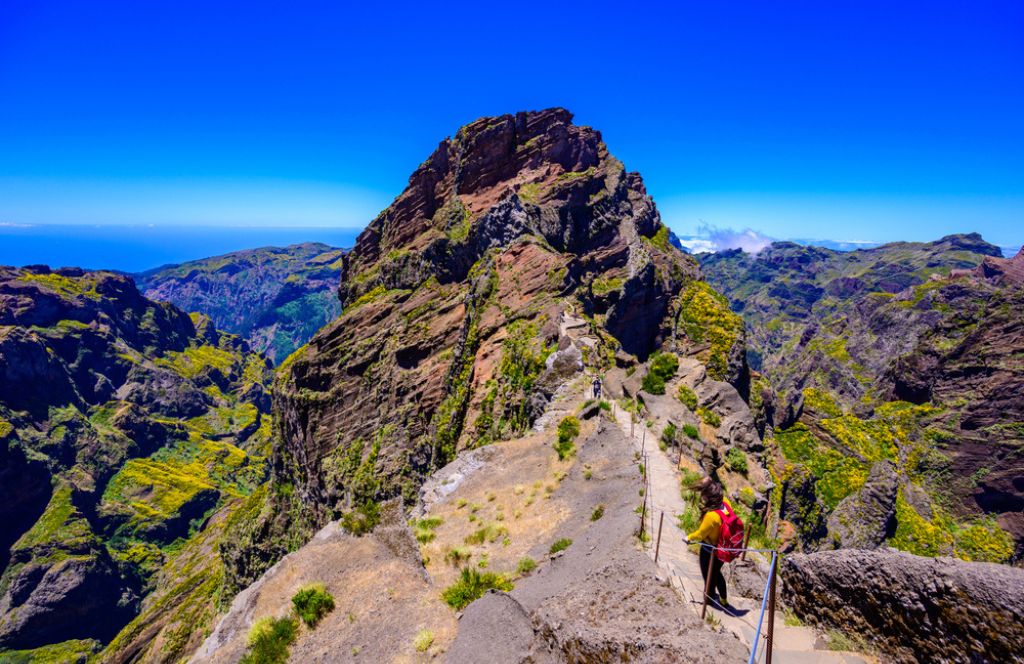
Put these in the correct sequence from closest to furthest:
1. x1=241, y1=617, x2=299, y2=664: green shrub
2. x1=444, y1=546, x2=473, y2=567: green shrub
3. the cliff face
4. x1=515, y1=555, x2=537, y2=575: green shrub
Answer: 1. x1=241, y1=617, x2=299, y2=664: green shrub
2. x1=515, y1=555, x2=537, y2=575: green shrub
3. x1=444, y1=546, x2=473, y2=567: green shrub
4. the cliff face

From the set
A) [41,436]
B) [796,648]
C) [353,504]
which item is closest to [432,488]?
[796,648]

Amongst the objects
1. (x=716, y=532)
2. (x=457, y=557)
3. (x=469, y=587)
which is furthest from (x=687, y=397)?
(x=716, y=532)

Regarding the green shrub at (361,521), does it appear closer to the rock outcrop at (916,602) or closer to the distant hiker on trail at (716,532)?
the distant hiker on trail at (716,532)

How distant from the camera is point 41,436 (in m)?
199

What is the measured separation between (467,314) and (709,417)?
37281 mm

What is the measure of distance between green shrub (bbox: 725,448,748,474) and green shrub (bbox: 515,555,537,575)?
17.1m

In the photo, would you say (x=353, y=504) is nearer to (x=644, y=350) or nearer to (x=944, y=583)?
(x=644, y=350)

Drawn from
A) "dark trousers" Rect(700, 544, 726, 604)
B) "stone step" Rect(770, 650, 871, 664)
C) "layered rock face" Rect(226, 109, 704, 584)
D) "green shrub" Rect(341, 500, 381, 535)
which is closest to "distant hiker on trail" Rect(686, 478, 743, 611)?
"dark trousers" Rect(700, 544, 726, 604)

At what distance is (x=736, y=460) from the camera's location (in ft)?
96.6

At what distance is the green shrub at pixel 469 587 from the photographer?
594 inches

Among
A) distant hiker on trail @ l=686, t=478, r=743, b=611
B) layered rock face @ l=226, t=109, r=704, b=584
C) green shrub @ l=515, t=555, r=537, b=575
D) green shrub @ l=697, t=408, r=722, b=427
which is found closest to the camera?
distant hiker on trail @ l=686, t=478, r=743, b=611

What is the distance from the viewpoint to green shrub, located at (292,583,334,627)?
49.5 ft

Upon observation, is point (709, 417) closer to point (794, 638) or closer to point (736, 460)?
point (736, 460)

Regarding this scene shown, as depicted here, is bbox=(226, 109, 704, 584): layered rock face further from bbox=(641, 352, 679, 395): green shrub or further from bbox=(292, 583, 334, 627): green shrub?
bbox=(292, 583, 334, 627): green shrub
